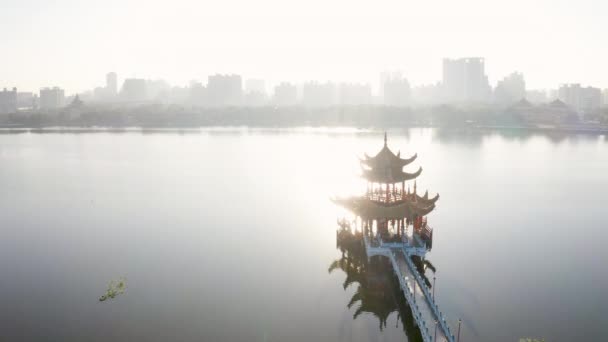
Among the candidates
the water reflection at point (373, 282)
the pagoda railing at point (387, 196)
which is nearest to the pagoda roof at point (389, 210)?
the pagoda railing at point (387, 196)

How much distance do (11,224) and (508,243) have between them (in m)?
38.8

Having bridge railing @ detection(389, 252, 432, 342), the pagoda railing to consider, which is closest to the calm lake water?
bridge railing @ detection(389, 252, 432, 342)

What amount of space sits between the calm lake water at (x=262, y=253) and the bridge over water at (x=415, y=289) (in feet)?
5.32

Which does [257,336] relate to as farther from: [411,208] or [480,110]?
[480,110]

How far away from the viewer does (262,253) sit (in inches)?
1339

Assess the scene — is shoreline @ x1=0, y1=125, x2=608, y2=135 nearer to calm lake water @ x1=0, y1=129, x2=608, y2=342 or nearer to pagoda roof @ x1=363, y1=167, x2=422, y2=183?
calm lake water @ x1=0, y1=129, x2=608, y2=342

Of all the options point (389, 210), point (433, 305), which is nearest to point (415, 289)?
point (433, 305)

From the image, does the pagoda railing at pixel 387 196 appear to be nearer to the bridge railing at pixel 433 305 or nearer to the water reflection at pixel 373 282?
the water reflection at pixel 373 282

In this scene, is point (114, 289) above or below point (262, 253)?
below

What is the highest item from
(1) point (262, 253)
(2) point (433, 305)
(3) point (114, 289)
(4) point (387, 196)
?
(4) point (387, 196)

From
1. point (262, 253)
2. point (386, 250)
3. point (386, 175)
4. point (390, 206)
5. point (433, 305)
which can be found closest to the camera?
point (433, 305)

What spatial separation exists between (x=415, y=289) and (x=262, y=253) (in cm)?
1289

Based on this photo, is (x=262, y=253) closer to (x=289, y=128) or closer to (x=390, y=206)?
(x=390, y=206)

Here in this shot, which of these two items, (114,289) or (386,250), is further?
(386,250)
